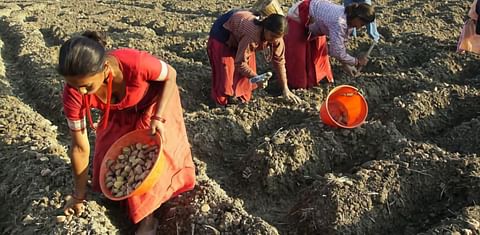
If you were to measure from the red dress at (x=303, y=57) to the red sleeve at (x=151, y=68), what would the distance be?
2464 mm

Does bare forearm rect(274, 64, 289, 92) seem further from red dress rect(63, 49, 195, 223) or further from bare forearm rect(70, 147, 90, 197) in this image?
bare forearm rect(70, 147, 90, 197)

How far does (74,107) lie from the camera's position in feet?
9.20

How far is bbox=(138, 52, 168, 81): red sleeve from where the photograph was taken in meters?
2.84

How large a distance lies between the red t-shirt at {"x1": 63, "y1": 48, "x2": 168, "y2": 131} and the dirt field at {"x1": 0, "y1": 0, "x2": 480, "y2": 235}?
0.67m

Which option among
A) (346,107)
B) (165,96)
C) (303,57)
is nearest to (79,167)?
(165,96)

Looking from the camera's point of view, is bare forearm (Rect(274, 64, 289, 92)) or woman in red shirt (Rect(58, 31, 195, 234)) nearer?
woman in red shirt (Rect(58, 31, 195, 234))

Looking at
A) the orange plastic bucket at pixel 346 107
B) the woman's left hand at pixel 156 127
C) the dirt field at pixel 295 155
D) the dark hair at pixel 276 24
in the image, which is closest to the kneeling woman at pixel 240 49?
the dark hair at pixel 276 24

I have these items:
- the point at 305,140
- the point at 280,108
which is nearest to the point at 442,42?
the point at 280,108

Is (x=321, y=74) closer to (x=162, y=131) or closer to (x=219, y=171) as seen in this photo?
(x=219, y=171)

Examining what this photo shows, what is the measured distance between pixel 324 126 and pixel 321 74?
3.90 feet

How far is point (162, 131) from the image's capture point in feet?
9.66

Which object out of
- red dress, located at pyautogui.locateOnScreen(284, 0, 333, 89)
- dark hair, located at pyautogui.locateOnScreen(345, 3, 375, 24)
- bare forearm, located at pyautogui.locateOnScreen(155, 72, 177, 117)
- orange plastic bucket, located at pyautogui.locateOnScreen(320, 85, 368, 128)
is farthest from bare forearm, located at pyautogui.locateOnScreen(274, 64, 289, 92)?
bare forearm, located at pyautogui.locateOnScreen(155, 72, 177, 117)

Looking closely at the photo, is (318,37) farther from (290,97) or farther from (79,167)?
(79,167)

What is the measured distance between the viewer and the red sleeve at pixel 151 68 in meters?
2.84
